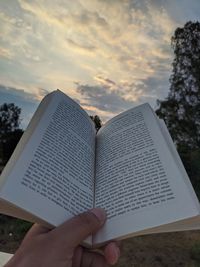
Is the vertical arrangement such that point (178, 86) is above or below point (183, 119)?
above

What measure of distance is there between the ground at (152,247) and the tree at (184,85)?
3.75 ft

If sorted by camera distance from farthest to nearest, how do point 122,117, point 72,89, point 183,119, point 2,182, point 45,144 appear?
point 183,119 → point 72,89 → point 122,117 → point 45,144 → point 2,182

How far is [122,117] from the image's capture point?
0.69 m

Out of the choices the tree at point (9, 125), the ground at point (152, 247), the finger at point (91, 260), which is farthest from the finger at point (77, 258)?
the tree at point (9, 125)

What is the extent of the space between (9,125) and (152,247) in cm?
126

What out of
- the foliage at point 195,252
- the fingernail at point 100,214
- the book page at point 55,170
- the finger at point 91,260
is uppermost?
the book page at point 55,170

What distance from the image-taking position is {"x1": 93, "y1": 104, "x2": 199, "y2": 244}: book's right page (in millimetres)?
435

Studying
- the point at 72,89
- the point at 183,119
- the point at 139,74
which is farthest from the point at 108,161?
the point at 183,119

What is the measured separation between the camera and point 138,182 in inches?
19.7

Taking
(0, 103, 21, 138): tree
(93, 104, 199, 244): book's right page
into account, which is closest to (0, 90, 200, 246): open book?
(93, 104, 199, 244): book's right page

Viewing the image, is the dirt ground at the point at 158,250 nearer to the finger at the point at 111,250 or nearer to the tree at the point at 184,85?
the finger at the point at 111,250

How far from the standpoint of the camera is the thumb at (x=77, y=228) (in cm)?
43

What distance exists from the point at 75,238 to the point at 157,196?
0.12 m

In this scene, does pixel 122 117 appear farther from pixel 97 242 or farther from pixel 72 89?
pixel 72 89
